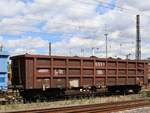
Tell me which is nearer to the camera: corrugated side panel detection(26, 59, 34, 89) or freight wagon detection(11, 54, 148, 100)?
corrugated side panel detection(26, 59, 34, 89)

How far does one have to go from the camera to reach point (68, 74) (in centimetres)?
2634

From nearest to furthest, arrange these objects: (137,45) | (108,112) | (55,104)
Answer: (108,112)
(55,104)
(137,45)

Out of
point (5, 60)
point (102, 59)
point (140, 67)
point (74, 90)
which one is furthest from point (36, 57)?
point (140, 67)

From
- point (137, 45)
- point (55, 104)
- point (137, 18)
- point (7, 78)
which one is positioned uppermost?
point (137, 18)

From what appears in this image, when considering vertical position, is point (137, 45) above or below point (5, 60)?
above

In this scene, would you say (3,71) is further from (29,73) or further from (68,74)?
(68,74)

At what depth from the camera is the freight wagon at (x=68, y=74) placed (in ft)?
79.2

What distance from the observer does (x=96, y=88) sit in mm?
28984

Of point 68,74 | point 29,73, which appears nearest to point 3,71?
point 29,73

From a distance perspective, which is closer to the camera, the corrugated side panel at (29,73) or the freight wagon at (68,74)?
the corrugated side panel at (29,73)

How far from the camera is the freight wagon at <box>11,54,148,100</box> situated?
24125 millimetres

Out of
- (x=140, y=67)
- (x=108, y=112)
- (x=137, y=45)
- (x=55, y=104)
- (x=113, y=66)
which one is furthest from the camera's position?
(x=137, y=45)

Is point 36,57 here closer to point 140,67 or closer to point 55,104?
point 55,104

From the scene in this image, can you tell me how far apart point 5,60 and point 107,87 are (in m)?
10.1
